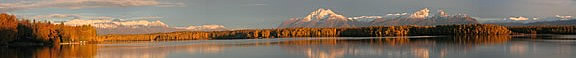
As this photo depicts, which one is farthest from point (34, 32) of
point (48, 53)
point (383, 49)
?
point (383, 49)

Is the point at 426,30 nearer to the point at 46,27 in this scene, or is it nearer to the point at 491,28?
the point at 491,28

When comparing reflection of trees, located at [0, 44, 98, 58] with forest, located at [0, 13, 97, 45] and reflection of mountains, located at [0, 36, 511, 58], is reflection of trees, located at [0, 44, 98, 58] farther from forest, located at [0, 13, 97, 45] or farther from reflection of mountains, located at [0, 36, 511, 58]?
forest, located at [0, 13, 97, 45]

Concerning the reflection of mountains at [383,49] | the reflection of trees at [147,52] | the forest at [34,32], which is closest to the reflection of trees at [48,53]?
the reflection of trees at [147,52]

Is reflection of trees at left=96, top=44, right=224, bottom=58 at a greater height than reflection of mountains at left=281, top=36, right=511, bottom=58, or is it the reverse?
reflection of mountains at left=281, top=36, right=511, bottom=58

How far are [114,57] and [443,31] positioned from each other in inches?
4509

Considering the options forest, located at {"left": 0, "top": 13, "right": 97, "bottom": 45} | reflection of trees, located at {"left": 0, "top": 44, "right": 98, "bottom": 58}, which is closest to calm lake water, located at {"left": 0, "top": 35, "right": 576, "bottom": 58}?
reflection of trees, located at {"left": 0, "top": 44, "right": 98, "bottom": 58}

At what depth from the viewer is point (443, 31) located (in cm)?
15688

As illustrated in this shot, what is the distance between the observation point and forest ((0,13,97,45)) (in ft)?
291

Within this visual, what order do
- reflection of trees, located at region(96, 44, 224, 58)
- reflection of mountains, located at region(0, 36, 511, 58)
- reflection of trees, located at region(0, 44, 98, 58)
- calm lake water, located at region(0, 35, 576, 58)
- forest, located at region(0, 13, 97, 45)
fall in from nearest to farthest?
calm lake water, located at region(0, 35, 576, 58) → reflection of mountains, located at region(0, 36, 511, 58) → reflection of trees, located at region(96, 44, 224, 58) → reflection of trees, located at region(0, 44, 98, 58) → forest, located at region(0, 13, 97, 45)

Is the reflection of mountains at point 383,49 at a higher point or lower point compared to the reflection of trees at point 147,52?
higher

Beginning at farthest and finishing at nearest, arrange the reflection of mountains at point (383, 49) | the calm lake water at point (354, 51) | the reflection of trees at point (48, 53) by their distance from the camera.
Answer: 1. the reflection of trees at point (48, 53)
2. the reflection of mountains at point (383, 49)
3. the calm lake water at point (354, 51)

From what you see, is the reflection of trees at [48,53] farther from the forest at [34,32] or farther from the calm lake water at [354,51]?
the forest at [34,32]

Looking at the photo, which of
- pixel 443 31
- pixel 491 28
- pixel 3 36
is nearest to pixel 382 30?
pixel 443 31

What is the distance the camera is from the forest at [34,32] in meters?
88.7
